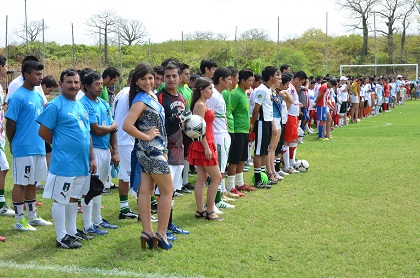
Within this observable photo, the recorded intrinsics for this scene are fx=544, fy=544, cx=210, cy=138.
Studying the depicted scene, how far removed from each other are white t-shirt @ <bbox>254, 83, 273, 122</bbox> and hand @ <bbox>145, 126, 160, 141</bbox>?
3910mm

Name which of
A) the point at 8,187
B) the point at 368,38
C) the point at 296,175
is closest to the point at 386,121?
the point at 296,175

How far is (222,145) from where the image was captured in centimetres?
803

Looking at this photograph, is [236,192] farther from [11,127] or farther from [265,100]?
[11,127]

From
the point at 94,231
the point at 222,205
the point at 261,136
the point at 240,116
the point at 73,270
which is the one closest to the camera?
the point at 73,270

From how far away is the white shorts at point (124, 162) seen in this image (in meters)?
7.48

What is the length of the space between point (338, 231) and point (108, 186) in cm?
422

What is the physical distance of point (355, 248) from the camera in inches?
231

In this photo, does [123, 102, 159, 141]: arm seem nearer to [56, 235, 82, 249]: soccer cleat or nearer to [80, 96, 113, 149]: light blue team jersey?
[80, 96, 113, 149]: light blue team jersey

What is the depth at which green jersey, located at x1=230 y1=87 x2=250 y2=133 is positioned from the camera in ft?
28.7

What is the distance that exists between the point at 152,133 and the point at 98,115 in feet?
4.44

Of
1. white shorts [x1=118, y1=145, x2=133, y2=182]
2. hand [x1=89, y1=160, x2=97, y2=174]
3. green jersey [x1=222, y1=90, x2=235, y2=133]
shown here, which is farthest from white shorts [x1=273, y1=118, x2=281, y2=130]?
hand [x1=89, y1=160, x2=97, y2=174]

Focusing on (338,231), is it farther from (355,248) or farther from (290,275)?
(290,275)

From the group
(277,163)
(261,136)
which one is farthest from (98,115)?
(277,163)

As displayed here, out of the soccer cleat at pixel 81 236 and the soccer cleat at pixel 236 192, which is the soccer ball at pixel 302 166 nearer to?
the soccer cleat at pixel 236 192
